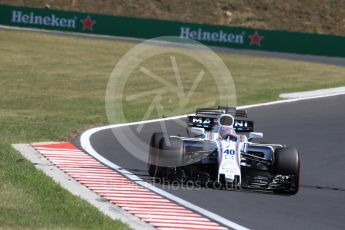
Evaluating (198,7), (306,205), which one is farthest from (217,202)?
(198,7)

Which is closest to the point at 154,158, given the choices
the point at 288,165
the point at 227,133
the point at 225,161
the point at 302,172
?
the point at 225,161

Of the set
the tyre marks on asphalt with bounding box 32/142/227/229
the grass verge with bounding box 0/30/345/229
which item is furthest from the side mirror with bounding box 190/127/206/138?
the grass verge with bounding box 0/30/345/229

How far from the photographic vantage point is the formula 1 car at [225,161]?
1603 centimetres

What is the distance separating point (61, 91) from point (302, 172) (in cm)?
1754

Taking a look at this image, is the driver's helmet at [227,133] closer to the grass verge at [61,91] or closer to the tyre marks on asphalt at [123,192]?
the tyre marks on asphalt at [123,192]

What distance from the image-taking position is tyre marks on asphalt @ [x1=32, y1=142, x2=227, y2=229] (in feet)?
43.1

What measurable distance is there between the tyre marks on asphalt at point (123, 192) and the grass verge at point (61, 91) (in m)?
0.75

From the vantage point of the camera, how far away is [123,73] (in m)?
41.6

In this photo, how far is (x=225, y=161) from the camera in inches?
627

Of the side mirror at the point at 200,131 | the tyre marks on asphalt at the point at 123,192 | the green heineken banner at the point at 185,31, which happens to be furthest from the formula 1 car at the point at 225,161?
the green heineken banner at the point at 185,31

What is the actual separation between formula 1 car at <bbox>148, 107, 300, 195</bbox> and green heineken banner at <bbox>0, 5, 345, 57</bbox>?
3533 centimetres

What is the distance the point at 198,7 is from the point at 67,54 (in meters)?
21.7

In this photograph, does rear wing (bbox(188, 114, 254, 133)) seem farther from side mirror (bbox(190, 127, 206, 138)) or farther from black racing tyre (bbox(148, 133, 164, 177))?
black racing tyre (bbox(148, 133, 164, 177))

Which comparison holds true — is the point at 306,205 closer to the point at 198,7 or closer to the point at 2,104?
the point at 2,104
